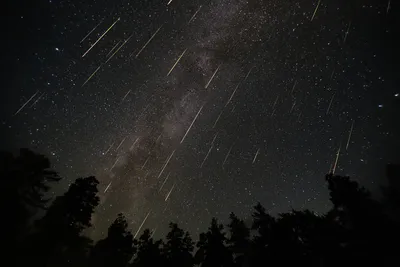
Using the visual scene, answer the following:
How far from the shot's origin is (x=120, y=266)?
23.4 metres

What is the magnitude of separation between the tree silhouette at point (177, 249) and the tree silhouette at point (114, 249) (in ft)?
15.5

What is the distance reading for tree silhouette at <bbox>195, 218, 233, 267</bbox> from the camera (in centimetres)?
1977

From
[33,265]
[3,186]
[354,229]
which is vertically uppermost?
[354,229]

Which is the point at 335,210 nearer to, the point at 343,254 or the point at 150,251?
the point at 343,254

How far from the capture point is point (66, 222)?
1984cm

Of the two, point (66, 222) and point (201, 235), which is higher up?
point (201, 235)

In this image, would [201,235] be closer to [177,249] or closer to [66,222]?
[177,249]

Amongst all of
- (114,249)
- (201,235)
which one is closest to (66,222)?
(114,249)

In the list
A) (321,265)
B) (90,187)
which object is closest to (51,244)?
(90,187)

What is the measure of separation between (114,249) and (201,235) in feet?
31.1

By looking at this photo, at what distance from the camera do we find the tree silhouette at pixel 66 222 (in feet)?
61.0

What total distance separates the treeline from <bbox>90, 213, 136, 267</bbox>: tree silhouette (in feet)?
0.32

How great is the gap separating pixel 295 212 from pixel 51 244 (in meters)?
21.4

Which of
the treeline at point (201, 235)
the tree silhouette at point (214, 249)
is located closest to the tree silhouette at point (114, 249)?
the treeline at point (201, 235)
